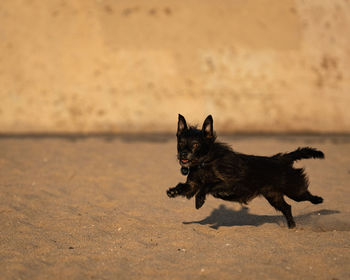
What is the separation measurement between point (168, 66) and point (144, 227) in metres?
16.1

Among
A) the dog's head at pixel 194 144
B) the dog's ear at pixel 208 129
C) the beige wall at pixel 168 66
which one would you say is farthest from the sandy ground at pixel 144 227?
the beige wall at pixel 168 66

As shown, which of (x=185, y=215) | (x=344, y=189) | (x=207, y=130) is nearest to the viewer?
(x=207, y=130)

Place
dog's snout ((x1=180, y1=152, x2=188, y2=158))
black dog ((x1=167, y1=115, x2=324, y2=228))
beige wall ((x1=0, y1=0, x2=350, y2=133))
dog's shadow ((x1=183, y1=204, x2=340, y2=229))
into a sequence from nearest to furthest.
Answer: dog's snout ((x1=180, y1=152, x2=188, y2=158)) → black dog ((x1=167, y1=115, x2=324, y2=228)) → dog's shadow ((x1=183, y1=204, x2=340, y2=229)) → beige wall ((x1=0, y1=0, x2=350, y2=133))

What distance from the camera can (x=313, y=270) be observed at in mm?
5184

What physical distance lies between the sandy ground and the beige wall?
867cm

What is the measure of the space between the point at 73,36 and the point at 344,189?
1582 cm

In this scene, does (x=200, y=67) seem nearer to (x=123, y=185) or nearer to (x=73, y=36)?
(x=73, y=36)

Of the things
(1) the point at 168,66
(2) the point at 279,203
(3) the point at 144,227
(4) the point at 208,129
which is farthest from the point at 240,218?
(1) the point at 168,66

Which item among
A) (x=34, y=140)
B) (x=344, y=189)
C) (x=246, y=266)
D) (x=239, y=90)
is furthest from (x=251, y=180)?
(x=239, y=90)

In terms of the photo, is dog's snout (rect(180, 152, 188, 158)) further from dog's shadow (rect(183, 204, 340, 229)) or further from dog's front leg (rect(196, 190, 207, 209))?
dog's shadow (rect(183, 204, 340, 229))

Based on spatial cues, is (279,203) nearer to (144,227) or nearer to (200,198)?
(200,198)

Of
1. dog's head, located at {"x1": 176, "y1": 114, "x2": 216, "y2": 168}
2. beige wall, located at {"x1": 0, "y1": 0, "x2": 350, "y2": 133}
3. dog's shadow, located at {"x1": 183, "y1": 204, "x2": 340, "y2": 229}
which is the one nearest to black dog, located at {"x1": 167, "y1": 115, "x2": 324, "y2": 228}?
dog's head, located at {"x1": 176, "y1": 114, "x2": 216, "y2": 168}

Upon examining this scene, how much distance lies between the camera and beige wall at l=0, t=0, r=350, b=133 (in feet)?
71.1

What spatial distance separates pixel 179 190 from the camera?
6.23 meters
